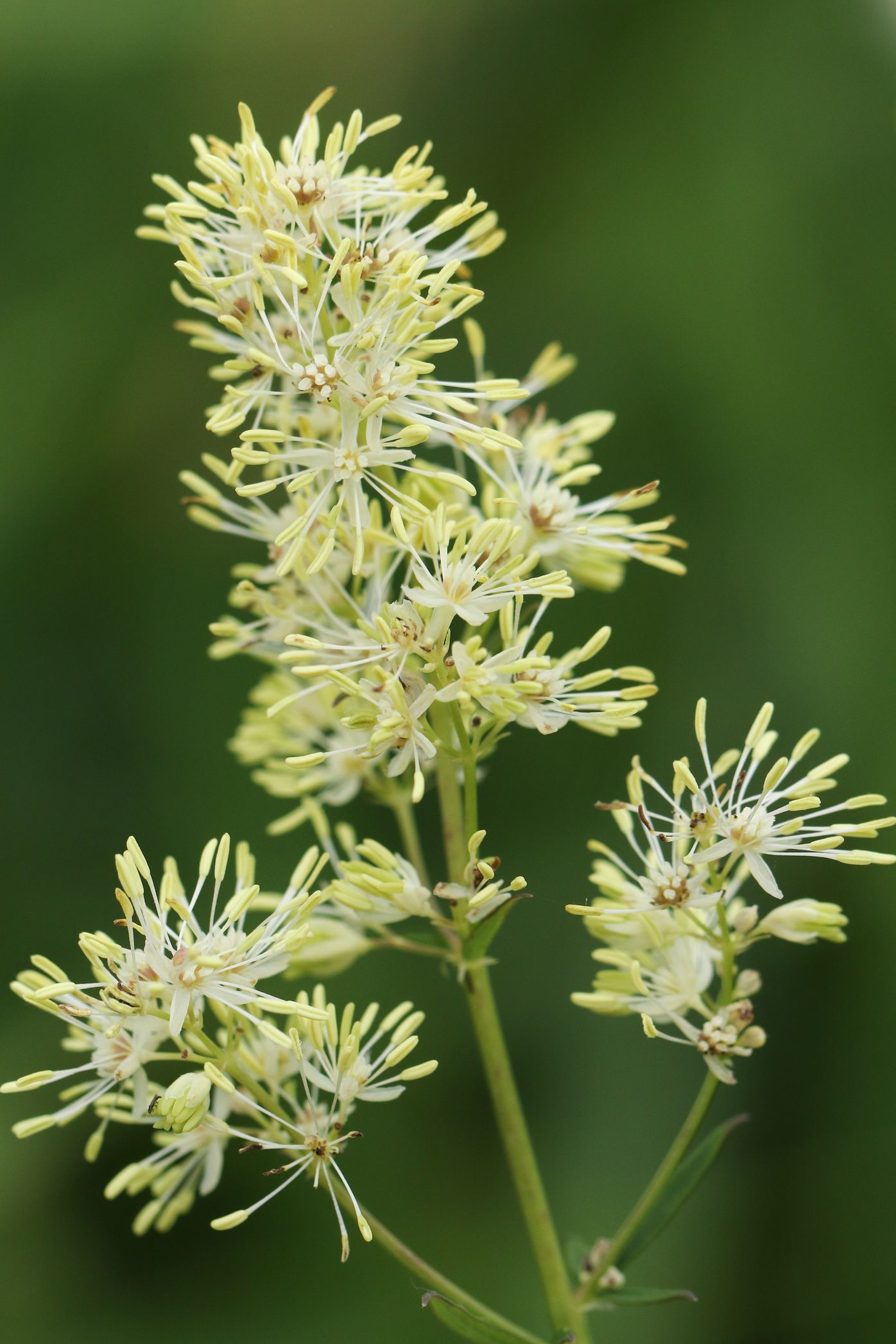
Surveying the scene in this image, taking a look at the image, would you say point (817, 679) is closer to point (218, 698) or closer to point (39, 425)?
point (218, 698)

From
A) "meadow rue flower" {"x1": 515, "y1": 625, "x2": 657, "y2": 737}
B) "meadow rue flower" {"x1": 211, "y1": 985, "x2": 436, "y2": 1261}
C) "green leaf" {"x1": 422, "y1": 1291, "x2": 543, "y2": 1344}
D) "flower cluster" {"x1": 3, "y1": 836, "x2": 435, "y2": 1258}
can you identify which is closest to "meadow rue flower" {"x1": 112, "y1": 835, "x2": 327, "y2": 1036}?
"flower cluster" {"x1": 3, "y1": 836, "x2": 435, "y2": 1258}

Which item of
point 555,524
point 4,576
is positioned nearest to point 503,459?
point 555,524

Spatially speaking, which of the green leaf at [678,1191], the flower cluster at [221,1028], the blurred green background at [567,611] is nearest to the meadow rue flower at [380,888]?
the flower cluster at [221,1028]

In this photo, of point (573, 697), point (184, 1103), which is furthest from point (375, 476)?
point (184, 1103)

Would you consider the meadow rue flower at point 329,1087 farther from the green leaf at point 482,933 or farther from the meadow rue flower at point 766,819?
the meadow rue flower at point 766,819

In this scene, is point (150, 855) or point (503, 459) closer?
point (503, 459)
